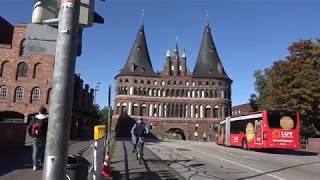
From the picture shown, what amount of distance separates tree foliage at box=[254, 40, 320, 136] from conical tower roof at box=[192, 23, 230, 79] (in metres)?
56.8

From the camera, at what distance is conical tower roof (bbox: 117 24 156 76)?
110438mm

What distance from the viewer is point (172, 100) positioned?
10812 cm

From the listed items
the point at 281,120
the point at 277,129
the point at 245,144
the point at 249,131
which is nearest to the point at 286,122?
the point at 281,120

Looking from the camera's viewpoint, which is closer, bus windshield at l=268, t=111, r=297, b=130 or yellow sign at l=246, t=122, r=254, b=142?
bus windshield at l=268, t=111, r=297, b=130

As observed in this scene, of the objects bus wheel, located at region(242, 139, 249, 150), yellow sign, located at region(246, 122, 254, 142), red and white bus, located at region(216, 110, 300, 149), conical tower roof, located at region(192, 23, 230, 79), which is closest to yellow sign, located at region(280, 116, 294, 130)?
red and white bus, located at region(216, 110, 300, 149)

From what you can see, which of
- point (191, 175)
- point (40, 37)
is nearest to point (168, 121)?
point (191, 175)

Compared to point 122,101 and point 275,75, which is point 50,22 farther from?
point 122,101

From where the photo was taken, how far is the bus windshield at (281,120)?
31250 millimetres

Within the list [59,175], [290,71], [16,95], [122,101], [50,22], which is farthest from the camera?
[122,101]

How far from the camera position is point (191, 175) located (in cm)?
1504

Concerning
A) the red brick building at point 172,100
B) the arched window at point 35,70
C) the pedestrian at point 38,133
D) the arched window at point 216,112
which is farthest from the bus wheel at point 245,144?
the arched window at point 216,112

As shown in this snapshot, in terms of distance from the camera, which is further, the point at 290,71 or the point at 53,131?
the point at 290,71

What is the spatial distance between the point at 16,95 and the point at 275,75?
31.5 m

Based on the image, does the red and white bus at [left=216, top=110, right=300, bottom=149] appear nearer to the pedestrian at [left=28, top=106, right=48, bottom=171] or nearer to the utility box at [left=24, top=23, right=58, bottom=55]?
the pedestrian at [left=28, top=106, right=48, bottom=171]
